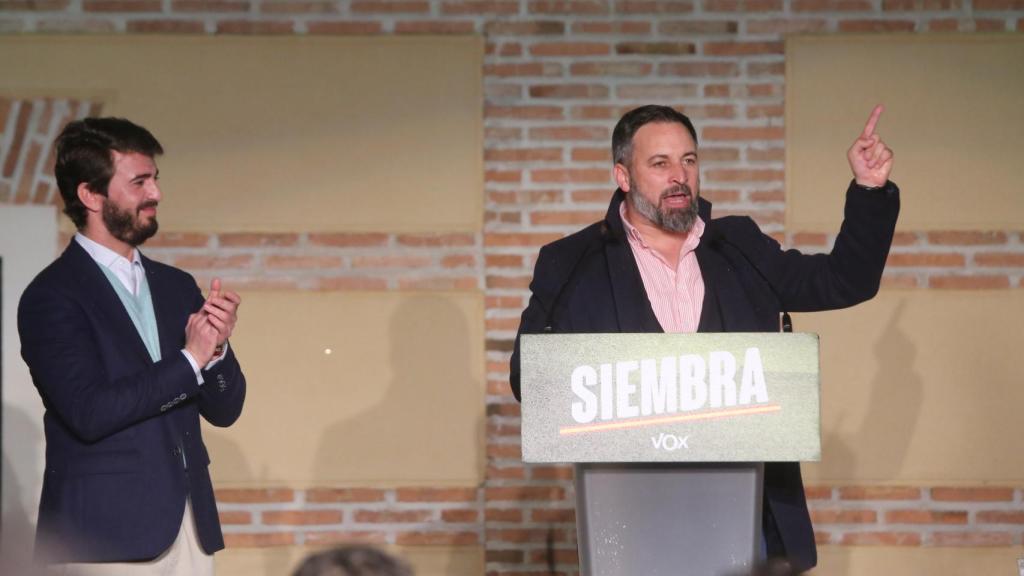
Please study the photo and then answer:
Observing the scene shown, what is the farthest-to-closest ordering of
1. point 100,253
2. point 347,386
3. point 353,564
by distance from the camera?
point 347,386
point 100,253
point 353,564

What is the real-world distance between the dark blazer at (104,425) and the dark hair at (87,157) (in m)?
0.13

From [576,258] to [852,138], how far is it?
7.14 ft

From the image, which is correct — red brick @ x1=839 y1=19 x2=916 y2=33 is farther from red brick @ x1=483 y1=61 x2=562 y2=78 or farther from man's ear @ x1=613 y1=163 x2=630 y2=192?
man's ear @ x1=613 y1=163 x2=630 y2=192

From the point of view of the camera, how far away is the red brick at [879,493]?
15.6 ft

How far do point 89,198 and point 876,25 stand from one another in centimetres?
300

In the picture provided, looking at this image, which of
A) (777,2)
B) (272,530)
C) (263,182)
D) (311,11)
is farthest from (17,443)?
(777,2)

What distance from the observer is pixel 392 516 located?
15.8 feet

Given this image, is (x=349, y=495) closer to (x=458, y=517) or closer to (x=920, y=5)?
(x=458, y=517)

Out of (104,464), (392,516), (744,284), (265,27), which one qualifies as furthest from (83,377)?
(265,27)

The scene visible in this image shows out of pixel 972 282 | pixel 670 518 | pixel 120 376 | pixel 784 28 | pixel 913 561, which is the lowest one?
pixel 913 561

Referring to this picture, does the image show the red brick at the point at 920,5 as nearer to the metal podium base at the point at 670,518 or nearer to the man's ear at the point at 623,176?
the man's ear at the point at 623,176

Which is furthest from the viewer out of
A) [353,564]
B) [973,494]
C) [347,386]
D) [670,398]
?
[347,386]

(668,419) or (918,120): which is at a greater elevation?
(918,120)

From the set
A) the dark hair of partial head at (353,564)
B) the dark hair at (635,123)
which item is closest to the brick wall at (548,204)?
the dark hair at (635,123)
